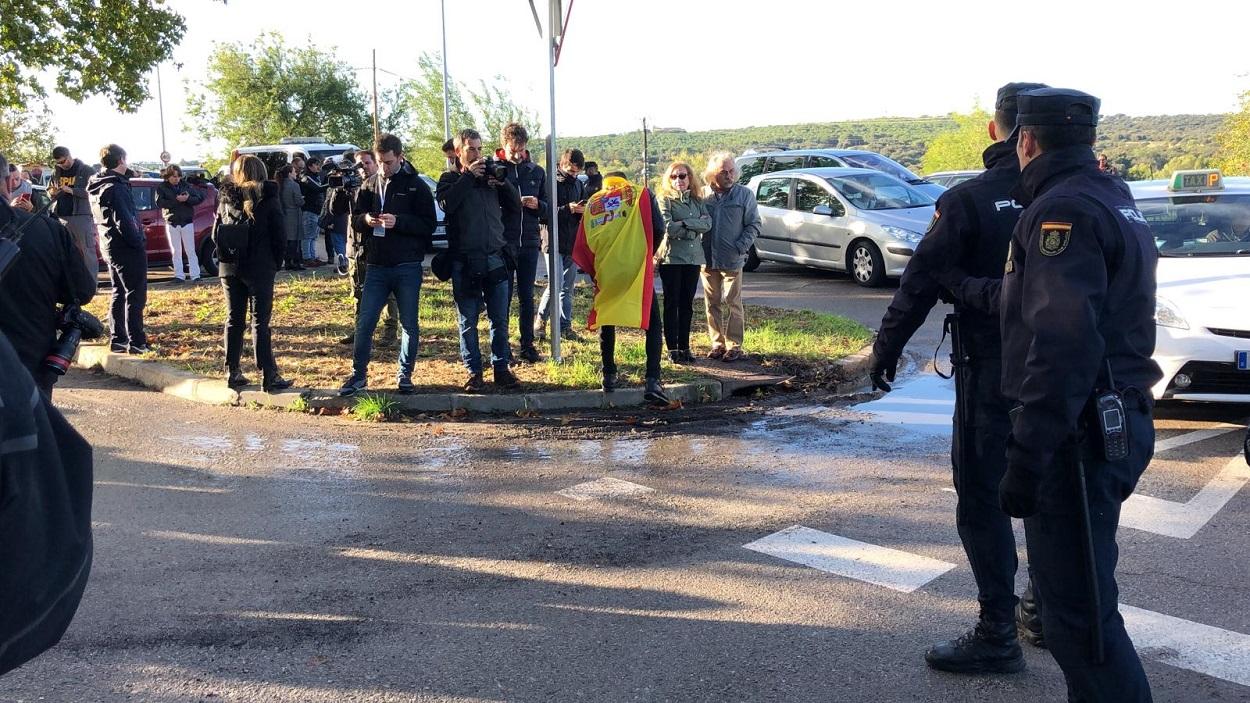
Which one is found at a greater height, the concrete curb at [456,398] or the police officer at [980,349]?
the police officer at [980,349]

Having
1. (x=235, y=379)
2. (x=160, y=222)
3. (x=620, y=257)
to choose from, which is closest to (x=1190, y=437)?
Answer: (x=620, y=257)

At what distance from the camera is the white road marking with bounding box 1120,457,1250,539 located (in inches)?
225

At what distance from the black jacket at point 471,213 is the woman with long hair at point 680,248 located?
1.56m

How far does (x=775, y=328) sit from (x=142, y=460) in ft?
21.9

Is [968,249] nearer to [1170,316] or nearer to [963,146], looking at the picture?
[1170,316]

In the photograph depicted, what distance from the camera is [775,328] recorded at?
39.0 ft

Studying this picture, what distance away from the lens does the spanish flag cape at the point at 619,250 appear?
8.59m

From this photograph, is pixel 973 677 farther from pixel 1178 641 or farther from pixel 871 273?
pixel 871 273

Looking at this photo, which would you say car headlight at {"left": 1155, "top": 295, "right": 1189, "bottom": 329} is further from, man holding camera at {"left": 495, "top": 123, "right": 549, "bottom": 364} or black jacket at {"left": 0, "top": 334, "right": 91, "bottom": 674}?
black jacket at {"left": 0, "top": 334, "right": 91, "bottom": 674}

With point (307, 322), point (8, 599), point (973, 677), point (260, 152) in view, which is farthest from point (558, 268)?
point (260, 152)

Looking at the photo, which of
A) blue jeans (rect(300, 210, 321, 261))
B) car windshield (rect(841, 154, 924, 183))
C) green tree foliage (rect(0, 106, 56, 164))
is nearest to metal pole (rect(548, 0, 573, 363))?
blue jeans (rect(300, 210, 321, 261))

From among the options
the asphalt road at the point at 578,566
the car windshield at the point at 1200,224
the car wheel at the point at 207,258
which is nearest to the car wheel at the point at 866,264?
the car windshield at the point at 1200,224

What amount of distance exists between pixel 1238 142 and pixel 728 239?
2153 cm

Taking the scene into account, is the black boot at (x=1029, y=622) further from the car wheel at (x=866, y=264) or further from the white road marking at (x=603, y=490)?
the car wheel at (x=866, y=264)
